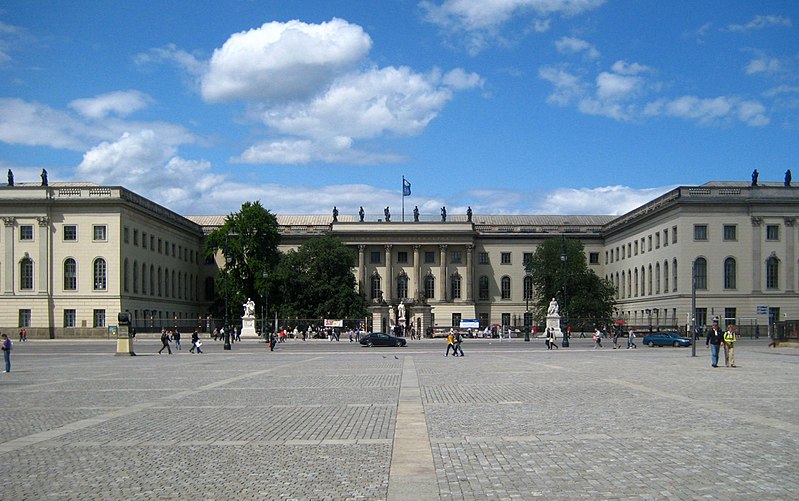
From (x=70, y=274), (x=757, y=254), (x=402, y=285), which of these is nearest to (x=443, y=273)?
(x=402, y=285)

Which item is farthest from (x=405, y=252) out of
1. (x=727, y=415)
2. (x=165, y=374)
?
(x=727, y=415)

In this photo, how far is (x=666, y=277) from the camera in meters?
92.2

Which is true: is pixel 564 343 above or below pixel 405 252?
below

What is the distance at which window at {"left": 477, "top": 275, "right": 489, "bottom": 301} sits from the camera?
124625 millimetres

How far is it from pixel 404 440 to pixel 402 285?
107m

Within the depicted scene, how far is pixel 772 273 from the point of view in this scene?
8750cm

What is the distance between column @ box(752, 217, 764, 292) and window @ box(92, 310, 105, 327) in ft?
212

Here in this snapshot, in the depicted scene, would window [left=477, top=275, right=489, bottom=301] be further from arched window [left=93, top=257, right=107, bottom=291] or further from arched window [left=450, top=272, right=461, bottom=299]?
arched window [left=93, top=257, right=107, bottom=291]

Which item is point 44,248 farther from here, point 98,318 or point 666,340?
point 666,340

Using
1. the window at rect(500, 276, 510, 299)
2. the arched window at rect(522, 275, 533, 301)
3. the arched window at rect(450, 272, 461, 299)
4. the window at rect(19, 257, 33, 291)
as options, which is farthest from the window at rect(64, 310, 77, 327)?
the arched window at rect(522, 275, 533, 301)

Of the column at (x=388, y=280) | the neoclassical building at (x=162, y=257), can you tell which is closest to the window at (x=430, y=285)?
the column at (x=388, y=280)

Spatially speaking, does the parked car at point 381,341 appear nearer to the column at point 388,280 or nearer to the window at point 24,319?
the window at point 24,319

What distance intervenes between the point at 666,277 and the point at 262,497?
8743 cm

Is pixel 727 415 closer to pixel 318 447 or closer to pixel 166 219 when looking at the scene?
pixel 318 447
